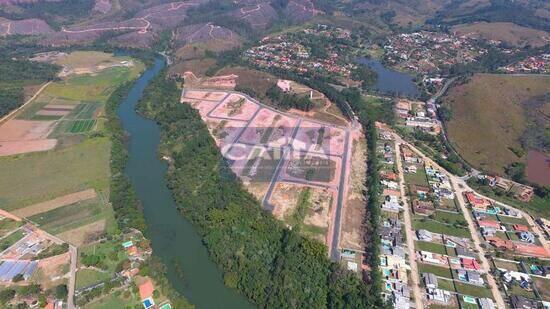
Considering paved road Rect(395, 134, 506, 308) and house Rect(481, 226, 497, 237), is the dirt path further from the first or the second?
house Rect(481, 226, 497, 237)

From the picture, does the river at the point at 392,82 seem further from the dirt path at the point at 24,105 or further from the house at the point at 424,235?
the dirt path at the point at 24,105

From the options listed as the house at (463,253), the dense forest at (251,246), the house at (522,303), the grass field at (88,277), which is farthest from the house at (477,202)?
the grass field at (88,277)

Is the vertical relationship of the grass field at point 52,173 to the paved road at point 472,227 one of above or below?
above

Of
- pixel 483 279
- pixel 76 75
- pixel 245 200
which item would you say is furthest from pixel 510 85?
pixel 76 75

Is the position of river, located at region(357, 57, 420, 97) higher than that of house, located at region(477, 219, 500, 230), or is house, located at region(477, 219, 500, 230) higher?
house, located at region(477, 219, 500, 230)

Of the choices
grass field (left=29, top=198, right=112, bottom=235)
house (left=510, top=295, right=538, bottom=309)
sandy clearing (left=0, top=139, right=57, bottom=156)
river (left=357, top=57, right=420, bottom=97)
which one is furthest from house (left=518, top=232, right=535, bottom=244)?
sandy clearing (left=0, top=139, right=57, bottom=156)

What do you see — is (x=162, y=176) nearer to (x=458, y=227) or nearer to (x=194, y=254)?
(x=194, y=254)
